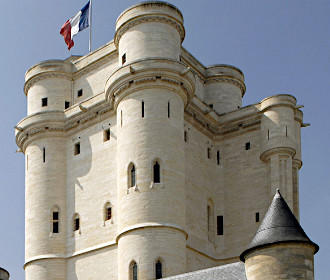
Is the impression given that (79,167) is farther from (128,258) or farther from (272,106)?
(272,106)

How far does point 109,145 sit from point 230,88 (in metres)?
11.5

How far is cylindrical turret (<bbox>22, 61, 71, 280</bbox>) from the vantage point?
51.6 m

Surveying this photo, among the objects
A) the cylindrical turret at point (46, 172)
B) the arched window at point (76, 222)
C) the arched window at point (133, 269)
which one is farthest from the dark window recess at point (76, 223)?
the arched window at point (133, 269)

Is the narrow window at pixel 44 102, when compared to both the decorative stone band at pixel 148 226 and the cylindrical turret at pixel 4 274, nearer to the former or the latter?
the decorative stone band at pixel 148 226

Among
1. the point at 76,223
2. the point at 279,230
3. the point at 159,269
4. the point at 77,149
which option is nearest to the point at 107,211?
the point at 76,223

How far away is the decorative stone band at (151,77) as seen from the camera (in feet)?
158

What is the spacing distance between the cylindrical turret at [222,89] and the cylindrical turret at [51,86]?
9520mm

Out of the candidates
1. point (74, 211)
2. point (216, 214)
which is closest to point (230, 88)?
point (216, 214)

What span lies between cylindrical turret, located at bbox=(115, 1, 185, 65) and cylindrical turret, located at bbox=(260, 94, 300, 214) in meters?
7.15

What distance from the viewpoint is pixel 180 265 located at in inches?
1784

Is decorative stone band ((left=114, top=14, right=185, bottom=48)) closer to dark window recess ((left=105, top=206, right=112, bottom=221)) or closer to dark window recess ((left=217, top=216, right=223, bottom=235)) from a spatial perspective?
dark window recess ((left=105, top=206, right=112, bottom=221))

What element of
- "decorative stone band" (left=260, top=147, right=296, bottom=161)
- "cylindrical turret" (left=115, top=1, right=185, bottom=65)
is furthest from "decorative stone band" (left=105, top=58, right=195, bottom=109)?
"decorative stone band" (left=260, top=147, right=296, bottom=161)

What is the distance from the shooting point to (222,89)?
5778cm

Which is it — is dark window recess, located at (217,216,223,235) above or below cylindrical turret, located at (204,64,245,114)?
below
